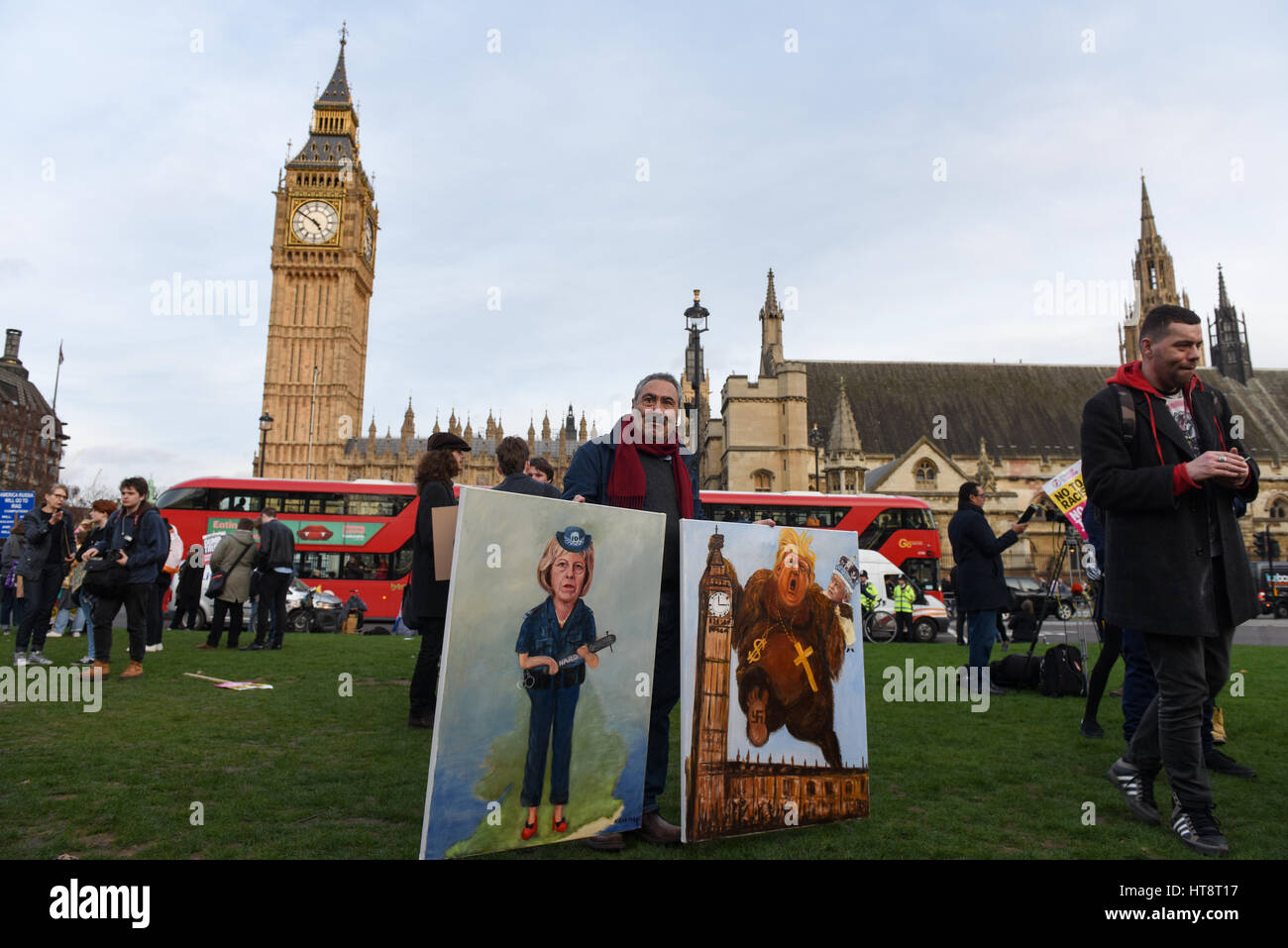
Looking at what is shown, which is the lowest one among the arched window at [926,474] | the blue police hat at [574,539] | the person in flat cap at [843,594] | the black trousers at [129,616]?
the black trousers at [129,616]

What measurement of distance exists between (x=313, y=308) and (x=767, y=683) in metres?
91.8

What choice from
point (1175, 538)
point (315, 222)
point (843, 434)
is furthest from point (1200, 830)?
point (315, 222)

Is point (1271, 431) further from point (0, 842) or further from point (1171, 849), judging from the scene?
point (0, 842)

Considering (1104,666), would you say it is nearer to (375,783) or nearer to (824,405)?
(375,783)

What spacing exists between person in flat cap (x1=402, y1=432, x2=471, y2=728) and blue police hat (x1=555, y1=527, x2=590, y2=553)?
9.45 ft

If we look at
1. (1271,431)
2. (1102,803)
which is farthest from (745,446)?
(1102,803)

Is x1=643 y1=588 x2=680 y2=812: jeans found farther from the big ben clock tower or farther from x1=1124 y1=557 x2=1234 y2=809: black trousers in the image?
the big ben clock tower

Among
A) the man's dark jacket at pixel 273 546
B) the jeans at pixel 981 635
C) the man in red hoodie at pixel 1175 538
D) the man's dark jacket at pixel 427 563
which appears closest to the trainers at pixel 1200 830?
the man in red hoodie at pixel 1175 538

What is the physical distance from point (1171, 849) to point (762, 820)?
1799 mm

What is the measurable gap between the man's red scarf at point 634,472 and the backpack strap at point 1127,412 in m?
2.14

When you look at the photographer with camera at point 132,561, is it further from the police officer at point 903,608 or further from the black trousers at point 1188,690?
the police officer at point 903,608

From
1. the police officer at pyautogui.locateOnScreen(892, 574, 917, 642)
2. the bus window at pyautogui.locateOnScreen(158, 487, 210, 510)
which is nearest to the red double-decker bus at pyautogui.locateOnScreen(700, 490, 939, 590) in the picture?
the police officer at pyautogui.locateOnScreen(892, 574, 917, 642)

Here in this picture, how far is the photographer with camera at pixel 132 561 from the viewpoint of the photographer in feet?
25.5

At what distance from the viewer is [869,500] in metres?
24.3
